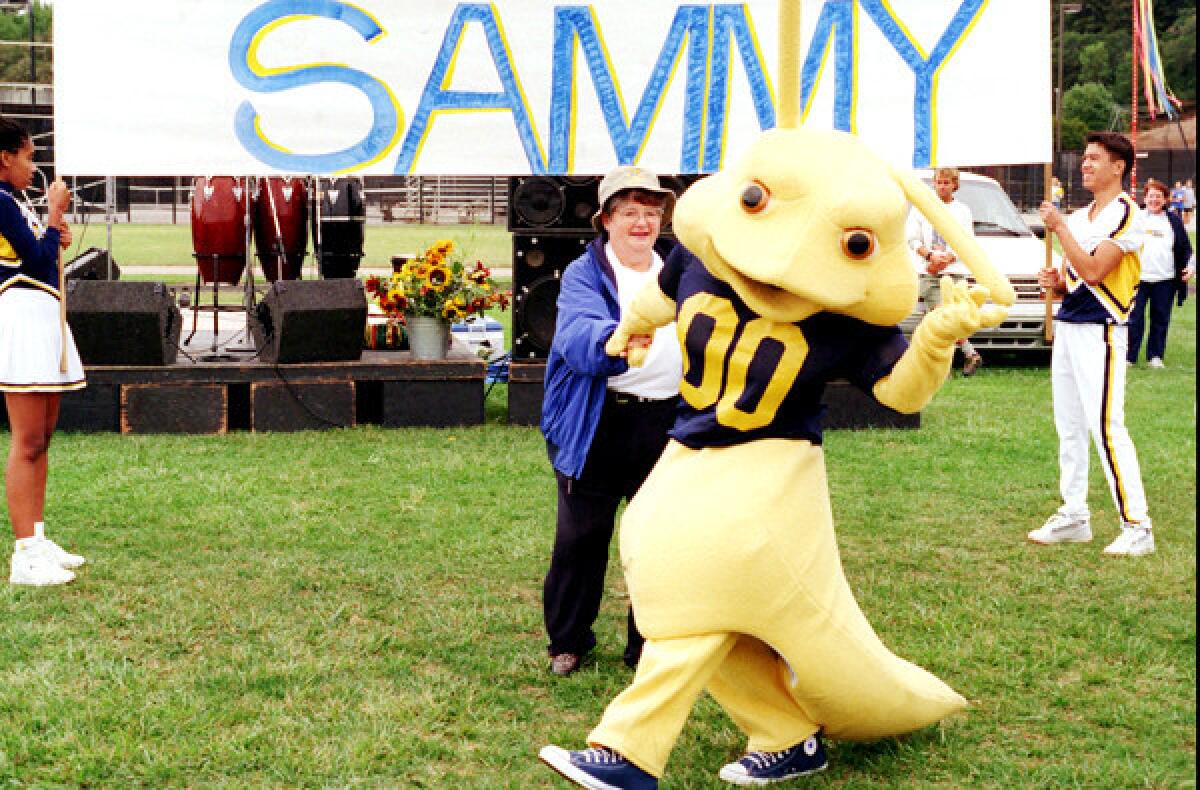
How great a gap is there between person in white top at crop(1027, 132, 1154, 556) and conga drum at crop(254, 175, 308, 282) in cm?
755

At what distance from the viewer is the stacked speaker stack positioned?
10.1m

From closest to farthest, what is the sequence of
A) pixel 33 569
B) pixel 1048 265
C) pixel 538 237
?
1. pixel 33 569
2. pixel 1048 265
3. pixel 538 237

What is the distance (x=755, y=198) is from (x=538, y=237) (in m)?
6.59

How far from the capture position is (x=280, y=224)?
1253 cm

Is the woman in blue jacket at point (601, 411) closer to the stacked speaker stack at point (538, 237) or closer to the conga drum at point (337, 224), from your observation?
the stacked speaker stack at point (538, 237)

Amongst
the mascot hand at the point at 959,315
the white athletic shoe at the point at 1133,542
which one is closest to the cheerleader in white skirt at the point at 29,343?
the mascot hand at the point at 959,315

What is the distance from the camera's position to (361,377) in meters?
9.96

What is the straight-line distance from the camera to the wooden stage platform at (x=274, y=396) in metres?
9.62

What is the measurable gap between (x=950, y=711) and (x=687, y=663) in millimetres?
1080

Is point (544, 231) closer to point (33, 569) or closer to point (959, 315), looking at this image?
point (33, 569)

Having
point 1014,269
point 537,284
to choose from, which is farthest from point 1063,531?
point 1014,269

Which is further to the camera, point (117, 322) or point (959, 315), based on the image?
point (117, 322)

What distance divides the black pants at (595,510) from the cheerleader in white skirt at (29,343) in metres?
2.39

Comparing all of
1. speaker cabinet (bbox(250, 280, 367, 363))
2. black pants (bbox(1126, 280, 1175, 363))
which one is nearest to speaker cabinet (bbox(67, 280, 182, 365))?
speaker cabinet (bbox(250, 280, 367, 363))
